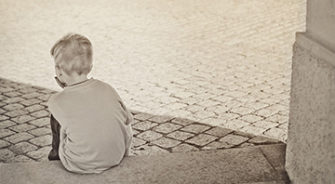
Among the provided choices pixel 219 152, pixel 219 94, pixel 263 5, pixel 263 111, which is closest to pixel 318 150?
pixel 219 152

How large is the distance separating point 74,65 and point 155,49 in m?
4.47

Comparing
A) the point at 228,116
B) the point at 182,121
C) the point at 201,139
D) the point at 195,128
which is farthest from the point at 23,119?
the point at 228,116

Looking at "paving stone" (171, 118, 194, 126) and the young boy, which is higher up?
the young boy

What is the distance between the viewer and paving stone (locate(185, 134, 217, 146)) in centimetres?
465

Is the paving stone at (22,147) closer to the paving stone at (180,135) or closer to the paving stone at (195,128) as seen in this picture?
the paving stone at (180,135)

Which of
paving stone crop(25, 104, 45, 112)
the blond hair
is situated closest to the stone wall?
the blond hair

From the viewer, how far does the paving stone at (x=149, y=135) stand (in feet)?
15.8

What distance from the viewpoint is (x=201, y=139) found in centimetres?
473

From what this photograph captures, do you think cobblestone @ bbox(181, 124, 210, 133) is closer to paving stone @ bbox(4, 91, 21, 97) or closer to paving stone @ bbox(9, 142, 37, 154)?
paving stone @ bbox(9, 142, 37, 154)

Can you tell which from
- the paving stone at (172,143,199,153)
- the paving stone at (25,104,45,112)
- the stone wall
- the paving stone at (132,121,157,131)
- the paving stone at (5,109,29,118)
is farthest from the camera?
the paving stone at (25,104,45,112)

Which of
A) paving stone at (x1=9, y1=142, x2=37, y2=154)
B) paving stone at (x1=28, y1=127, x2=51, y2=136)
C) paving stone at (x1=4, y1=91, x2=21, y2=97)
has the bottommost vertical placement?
paving stone at (x1=9, y1=142, x2=37, y2=154)

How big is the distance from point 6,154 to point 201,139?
1.74 m

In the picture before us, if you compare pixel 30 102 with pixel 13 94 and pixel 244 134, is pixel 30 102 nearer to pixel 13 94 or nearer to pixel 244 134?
pixel 13 94

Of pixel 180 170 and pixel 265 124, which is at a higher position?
pixel 180 170
